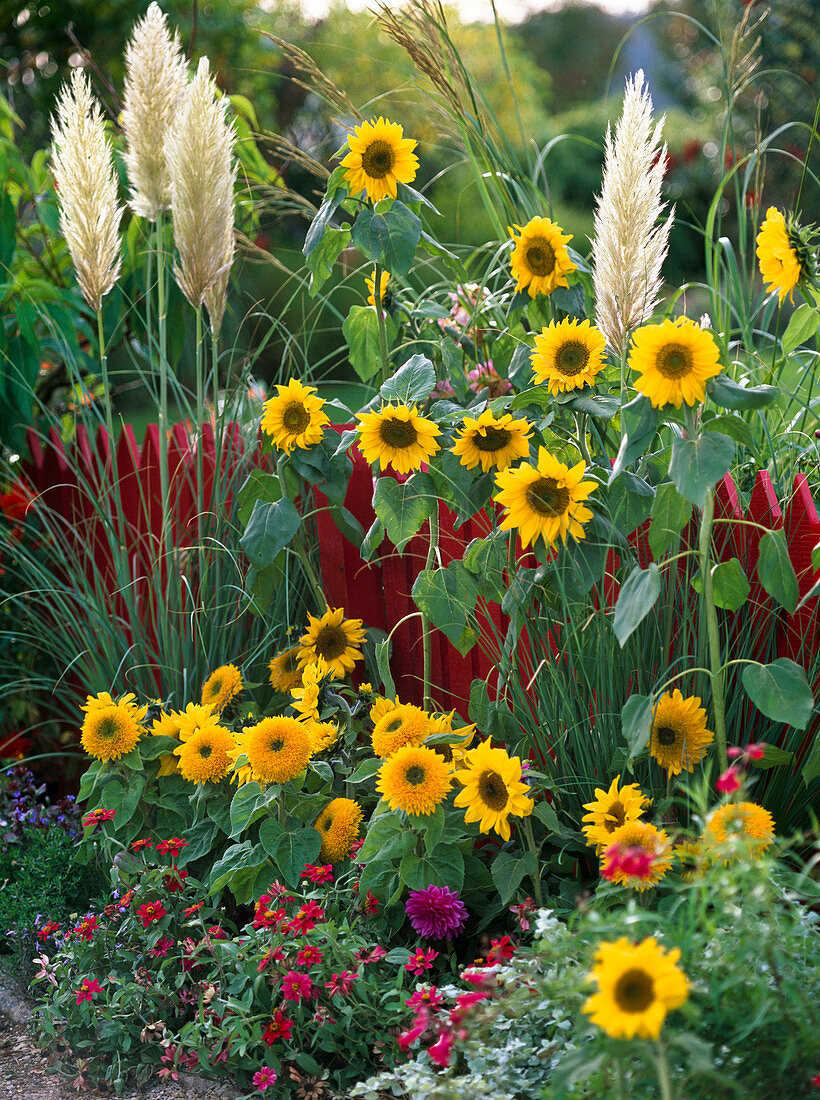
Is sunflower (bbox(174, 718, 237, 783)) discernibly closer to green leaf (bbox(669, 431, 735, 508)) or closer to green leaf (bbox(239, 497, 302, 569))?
green leaf (bbox(239, 497, 302, 569))

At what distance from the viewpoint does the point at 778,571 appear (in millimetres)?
1718

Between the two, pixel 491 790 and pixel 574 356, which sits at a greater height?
pixel 574 356

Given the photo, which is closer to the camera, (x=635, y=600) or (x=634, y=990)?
(x=634, y=990)

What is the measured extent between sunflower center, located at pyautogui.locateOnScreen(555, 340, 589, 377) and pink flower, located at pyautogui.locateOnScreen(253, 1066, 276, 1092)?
1.42 m

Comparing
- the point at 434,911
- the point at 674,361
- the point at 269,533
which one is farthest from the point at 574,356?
the point at 434,911

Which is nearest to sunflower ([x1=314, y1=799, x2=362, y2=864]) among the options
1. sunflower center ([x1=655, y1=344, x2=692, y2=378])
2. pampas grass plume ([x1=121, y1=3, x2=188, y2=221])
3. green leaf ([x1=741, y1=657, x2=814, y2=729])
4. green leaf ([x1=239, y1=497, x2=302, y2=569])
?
green leaf ([x1=239, y1=497, x2=302, y2=569])

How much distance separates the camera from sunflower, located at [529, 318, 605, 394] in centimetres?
191

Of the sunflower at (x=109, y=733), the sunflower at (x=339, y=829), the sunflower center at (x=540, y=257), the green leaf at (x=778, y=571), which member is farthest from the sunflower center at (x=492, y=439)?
the sunflower at (x=109, y=733)

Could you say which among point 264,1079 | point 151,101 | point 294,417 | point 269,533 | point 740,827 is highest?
point 151,101

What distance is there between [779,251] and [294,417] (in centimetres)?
111

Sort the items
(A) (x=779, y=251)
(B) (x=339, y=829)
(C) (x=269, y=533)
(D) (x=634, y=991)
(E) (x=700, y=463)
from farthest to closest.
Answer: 1. (C) (x=269, y=533)
2. (B) (x=339, y=829)
3. (A) (x=779, y=251)
4. (E) (x=700, y=463)
5. (D) (x=634, y=991)

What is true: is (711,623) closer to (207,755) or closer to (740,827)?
(740,827)

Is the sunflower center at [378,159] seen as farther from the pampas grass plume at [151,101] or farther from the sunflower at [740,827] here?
the sunflower at [740,827]

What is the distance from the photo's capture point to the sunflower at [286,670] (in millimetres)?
2576
